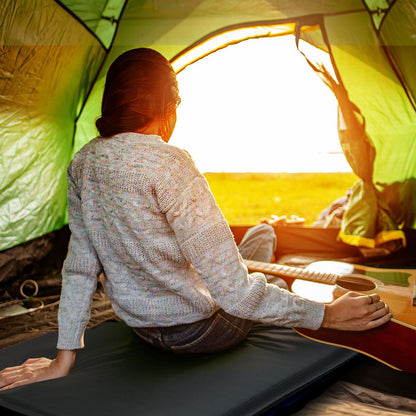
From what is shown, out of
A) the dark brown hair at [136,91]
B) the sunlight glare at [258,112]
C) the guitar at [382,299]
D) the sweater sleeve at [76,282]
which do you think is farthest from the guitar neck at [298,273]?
the sunlight glare at [258,112]

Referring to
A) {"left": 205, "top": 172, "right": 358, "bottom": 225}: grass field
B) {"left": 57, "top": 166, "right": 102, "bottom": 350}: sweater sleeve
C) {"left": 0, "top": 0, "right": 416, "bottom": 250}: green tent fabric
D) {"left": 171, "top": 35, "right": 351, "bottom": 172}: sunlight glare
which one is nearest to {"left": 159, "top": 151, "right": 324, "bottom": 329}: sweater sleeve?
{"left": 57, "top": 166, "right": 102, "bottom": 350}: sweater sleeve

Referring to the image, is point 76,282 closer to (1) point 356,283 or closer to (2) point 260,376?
(2) point 260,376

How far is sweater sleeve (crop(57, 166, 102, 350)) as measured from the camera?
1.05 meters

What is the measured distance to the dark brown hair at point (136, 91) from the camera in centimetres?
92

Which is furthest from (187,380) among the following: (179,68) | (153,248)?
(179,68)

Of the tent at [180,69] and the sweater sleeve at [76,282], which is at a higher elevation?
the tent at [180,69]

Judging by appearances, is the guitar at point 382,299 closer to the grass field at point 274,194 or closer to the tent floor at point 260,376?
the tent floor at point 260,376

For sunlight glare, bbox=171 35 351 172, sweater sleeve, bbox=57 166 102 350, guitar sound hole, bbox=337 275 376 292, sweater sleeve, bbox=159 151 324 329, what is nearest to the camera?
sweater sleeve, bbox=159 151 324 329

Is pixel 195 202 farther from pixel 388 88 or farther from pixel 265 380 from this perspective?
pixel 388 88

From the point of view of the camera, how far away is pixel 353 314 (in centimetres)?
105

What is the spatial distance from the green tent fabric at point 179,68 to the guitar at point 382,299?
2.57ft

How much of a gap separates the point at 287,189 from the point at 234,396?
418cm

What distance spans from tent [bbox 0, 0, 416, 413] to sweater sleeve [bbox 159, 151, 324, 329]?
4.10 ft

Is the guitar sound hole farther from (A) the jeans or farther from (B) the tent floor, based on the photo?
(A) the jeans
